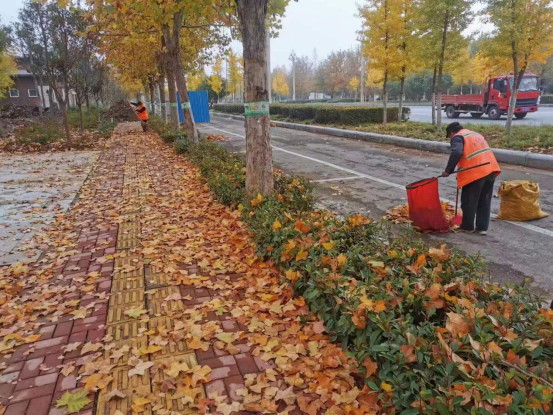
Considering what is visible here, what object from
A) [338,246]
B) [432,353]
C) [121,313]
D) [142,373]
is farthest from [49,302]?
[432,353]

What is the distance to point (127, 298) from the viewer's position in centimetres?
330

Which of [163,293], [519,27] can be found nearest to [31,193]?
[163,293]

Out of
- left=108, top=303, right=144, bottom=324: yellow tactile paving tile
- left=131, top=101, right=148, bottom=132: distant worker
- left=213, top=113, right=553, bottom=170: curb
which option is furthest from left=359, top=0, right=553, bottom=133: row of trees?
left=108, top=303, right=144, bottom=324: yellow tactile paving tile

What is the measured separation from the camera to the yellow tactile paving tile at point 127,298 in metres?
3.22

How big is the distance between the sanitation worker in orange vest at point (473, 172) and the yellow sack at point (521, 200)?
1.80 feet

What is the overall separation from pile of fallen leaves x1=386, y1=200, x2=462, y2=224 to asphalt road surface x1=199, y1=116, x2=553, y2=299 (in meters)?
0.17

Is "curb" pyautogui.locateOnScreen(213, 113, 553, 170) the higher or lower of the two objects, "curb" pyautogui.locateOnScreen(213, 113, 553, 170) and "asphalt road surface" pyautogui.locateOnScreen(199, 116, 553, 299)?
the higher

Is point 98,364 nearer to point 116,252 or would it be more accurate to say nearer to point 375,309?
point 375,309

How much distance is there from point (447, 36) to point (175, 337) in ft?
43.9

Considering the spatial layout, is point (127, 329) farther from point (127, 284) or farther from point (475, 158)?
point (475, 158)

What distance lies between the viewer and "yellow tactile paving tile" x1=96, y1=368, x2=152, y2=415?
2115 millimetres

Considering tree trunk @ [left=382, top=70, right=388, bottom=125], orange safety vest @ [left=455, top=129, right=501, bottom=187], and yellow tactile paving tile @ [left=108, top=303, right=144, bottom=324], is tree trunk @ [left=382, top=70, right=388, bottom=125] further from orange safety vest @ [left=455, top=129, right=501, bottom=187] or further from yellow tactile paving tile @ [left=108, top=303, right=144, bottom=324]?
yellow tactile paving tile @ [left=108, top=303, right=144, bottom=324]

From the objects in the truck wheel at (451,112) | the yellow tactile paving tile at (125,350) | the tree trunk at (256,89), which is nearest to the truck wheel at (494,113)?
the truck wheel at (451,112)

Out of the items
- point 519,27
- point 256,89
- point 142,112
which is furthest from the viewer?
point 142,112
